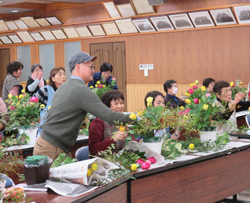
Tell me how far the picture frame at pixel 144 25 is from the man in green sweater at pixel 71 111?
6.81m

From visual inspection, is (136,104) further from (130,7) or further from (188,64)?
(130,7)

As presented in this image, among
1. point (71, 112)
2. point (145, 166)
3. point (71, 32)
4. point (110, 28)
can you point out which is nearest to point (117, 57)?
point (110, 28)

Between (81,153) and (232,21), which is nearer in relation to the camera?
(81,153)

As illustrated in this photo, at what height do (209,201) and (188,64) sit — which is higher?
(188,64)

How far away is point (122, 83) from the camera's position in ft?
34.1

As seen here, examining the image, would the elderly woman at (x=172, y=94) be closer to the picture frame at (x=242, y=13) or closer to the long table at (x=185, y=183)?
the long table at (x=185, y=183)

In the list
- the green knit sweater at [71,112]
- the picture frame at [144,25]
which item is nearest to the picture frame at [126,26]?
the picture frame at [144,25]

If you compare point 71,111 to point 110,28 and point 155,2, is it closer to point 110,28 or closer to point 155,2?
point 155,2

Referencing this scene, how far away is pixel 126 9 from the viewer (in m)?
9.48

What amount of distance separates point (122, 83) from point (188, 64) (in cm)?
211

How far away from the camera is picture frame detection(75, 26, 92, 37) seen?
10648mm

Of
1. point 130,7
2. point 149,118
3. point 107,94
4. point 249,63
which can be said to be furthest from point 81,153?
point 130,7

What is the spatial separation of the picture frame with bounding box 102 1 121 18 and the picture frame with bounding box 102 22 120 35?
24cm

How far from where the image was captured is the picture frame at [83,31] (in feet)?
34.9
